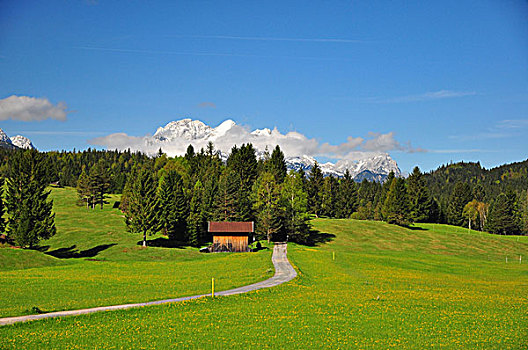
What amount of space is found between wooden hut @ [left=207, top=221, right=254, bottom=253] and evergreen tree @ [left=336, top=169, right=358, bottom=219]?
8093cm

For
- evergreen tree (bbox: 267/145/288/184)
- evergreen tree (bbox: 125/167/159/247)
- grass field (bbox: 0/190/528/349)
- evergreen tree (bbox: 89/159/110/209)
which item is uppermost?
evergreen tree (bbox: 267/145/288/184)

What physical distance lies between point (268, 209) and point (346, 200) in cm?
7876

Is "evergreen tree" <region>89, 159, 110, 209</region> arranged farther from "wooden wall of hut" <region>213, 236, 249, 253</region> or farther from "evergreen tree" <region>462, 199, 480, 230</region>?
"evergreen tree" <region>462, 199, 480, 230</region>

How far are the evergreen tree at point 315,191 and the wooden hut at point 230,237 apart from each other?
209 ft

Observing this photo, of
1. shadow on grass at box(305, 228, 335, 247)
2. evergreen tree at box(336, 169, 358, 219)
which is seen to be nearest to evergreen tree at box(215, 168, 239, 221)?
shadow on grass at box(305, 228, 335, 247)

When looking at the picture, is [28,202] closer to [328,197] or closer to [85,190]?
[85,190]

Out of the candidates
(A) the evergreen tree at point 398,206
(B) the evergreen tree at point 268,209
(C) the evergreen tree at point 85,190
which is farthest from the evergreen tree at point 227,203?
(C) the evergreen tree at point 85,190

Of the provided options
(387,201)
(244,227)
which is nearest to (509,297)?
(244,227)

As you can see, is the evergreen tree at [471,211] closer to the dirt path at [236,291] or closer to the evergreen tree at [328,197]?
the evergreen tree at [328,197]

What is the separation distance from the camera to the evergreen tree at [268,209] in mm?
83188

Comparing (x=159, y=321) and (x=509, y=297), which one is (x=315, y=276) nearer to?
(x=509, y=297)

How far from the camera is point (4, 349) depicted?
1683 cm

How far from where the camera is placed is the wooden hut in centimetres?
7600

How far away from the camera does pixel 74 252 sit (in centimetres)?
7119
